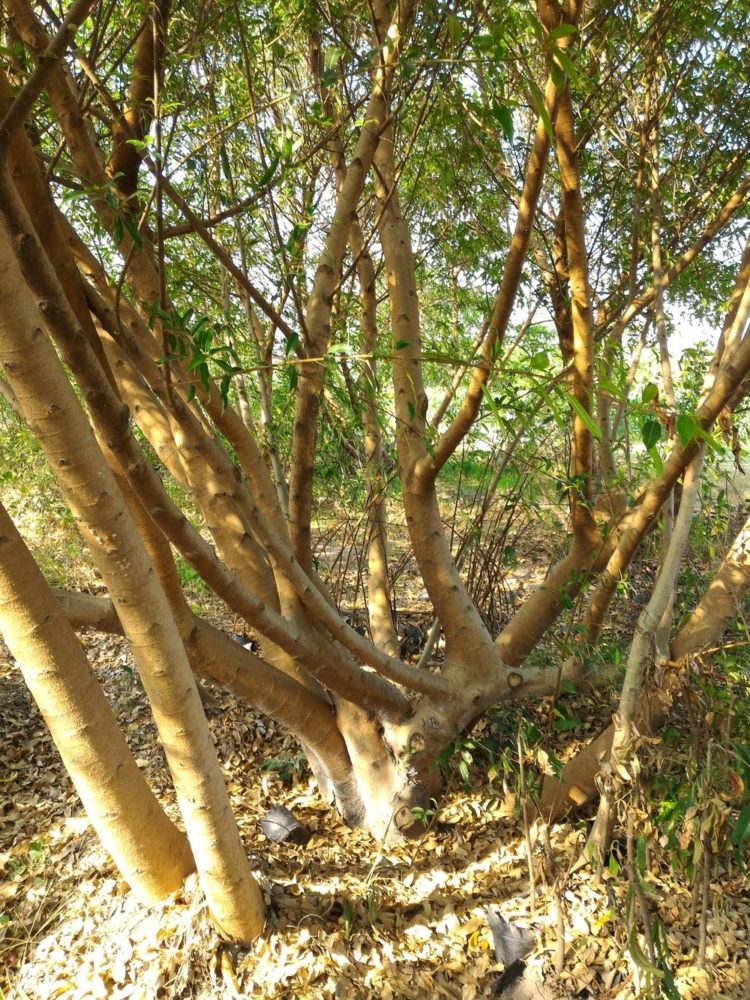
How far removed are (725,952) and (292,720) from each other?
5.83 ft

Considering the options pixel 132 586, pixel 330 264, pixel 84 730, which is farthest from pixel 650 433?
pixel 84 730

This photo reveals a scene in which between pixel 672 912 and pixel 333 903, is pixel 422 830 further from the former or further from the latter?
pixel 672 912

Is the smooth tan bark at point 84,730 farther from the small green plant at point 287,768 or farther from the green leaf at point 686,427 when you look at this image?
the green leaf at point 686,427

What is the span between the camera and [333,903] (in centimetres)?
233

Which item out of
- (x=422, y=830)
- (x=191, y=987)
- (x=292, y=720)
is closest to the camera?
(x=191, y=987)

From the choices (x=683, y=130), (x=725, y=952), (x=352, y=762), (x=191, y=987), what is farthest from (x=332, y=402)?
(x=725, y=952)

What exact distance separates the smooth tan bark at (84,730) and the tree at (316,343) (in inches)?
0.4

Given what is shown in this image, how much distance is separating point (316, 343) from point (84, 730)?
137 cm

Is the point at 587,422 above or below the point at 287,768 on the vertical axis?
above

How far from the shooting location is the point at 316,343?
2.13 m

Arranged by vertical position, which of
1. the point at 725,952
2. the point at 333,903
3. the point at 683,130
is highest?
the point at 683,130

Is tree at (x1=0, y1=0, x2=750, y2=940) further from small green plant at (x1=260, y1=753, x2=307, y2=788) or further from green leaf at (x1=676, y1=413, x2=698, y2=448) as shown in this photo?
small green plant at (x1=260, y1=753, x2=307, y2=788)

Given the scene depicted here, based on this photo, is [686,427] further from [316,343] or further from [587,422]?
[316,343]

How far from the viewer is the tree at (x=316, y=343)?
1.50 m
